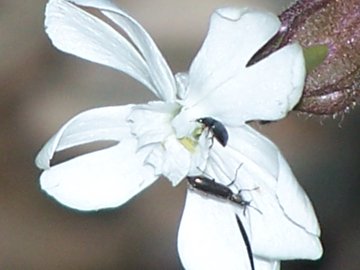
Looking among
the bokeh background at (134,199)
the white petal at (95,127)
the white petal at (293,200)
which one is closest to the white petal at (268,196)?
the white petal at (293,200)

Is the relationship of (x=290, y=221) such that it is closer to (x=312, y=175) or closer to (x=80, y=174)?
(x=80, y=174)

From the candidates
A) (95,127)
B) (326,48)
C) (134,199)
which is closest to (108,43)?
(95,127)

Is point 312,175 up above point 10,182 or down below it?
above

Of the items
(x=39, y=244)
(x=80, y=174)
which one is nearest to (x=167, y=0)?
(x=39, y=244)

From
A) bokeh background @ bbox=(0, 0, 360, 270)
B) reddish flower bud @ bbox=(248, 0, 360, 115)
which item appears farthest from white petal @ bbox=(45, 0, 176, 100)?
bokeh background @ bbox=(0, 0, 360, 270)

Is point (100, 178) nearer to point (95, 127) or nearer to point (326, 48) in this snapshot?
point (95, 127)

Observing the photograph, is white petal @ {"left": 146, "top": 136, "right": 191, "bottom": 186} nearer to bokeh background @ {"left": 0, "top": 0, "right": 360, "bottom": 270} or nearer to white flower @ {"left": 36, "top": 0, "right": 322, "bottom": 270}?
white flower @ {"left": 36, "top": 0, "right": 322, "bottom": 270}

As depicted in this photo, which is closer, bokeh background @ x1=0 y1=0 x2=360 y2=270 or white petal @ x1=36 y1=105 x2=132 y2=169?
white petal @ x1=36 y1=105 x2=132 y2=169

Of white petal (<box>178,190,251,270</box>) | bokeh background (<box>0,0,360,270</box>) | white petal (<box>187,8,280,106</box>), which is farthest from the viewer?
bokeh background (<box>0,0,360,270</box>)
